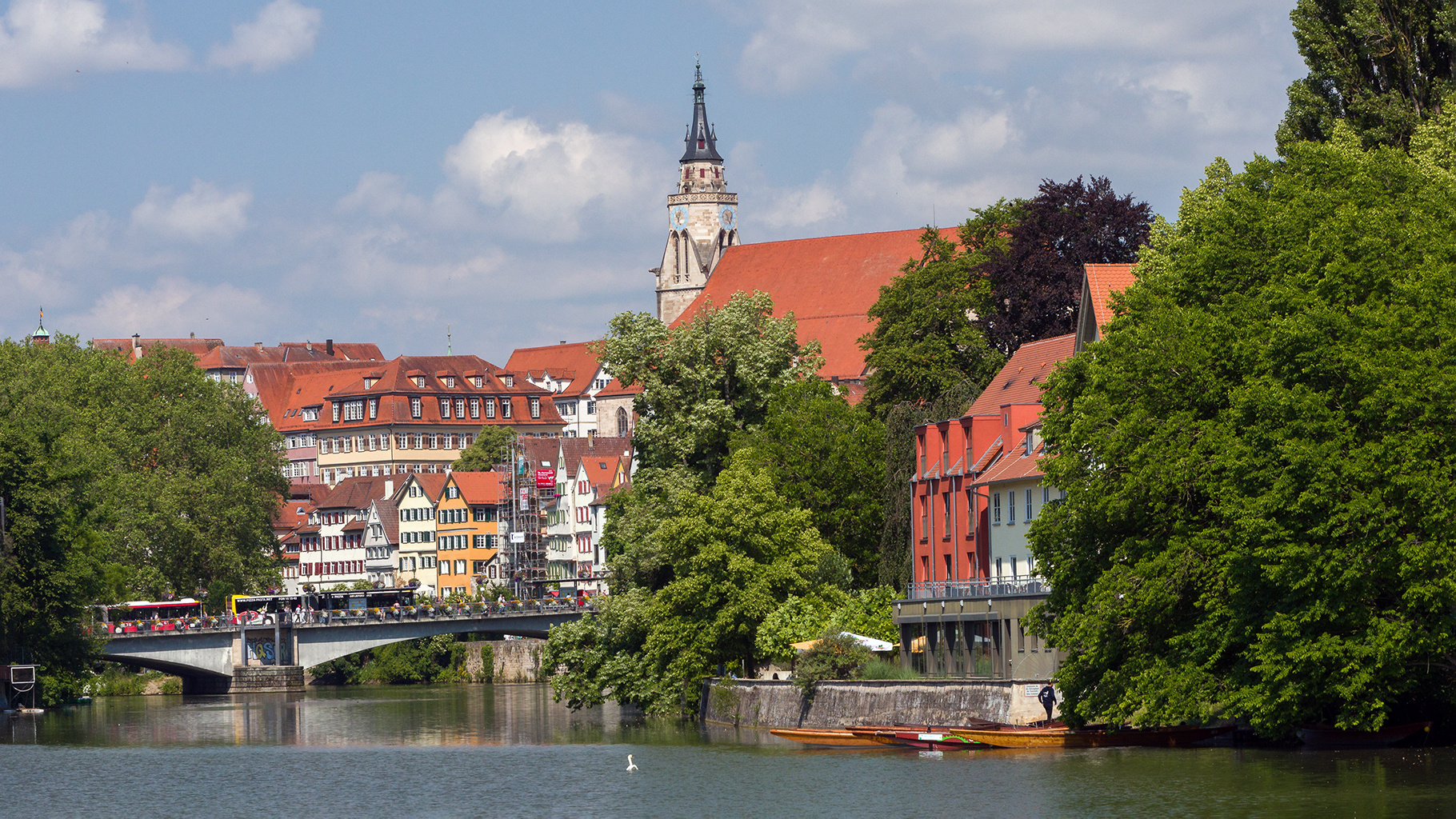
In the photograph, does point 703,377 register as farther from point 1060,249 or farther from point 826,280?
point 826,280

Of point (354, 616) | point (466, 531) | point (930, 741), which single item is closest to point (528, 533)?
point (466, 531)

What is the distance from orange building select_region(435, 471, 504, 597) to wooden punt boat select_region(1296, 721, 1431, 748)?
94.6 meters

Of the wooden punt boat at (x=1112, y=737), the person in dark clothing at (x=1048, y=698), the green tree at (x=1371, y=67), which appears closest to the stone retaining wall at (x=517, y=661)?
the green tree at (x=1371, y=67)

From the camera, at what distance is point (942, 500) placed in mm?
56344

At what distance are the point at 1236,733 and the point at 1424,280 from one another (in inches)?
412

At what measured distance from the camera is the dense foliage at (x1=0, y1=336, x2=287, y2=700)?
68875 mm

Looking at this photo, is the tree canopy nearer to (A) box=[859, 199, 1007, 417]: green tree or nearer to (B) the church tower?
(A) box=[859, 199, 1007, 417]: green tree

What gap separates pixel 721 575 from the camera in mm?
53938

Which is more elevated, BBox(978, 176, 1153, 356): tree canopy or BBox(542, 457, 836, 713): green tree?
BBox(978, 176, 1153, 356): tree canopy

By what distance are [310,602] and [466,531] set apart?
28.4 m

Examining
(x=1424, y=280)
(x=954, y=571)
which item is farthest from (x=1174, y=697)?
(x=954, y=571)


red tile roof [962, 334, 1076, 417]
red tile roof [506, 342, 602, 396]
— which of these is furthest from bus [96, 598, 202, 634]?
red tile roof [506, 342, 602, 396]

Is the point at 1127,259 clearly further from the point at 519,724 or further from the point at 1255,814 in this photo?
the point at 1255,814

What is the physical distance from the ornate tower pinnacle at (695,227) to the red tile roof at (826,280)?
9.47 meters
